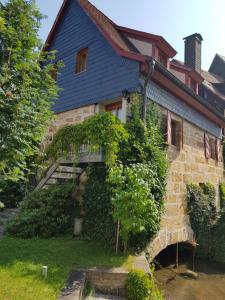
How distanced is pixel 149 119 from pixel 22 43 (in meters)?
5.54

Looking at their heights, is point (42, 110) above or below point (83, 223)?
above

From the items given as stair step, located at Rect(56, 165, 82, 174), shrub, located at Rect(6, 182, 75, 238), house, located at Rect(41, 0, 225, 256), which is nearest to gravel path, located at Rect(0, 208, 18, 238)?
shrub, located at Rect(6, 182, 75, 238)

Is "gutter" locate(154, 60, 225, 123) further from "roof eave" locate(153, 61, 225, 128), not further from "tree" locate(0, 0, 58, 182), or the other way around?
"tree" locate(0, 0, 58, 182)

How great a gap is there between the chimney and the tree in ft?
53.1

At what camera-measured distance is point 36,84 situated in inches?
→ 200

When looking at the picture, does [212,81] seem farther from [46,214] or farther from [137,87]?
[46,214]

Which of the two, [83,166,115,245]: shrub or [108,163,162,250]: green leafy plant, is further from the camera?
[83,166,115,245]: shrub

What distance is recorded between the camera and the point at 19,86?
15.0 feet

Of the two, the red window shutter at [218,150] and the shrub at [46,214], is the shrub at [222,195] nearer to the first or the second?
the red window shutter at [218,150]

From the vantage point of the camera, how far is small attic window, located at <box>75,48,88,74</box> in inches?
475

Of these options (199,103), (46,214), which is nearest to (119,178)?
(46,214)

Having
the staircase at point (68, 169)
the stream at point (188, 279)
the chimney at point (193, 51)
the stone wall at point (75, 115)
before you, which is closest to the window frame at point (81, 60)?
the stone wall at point (75, 115)

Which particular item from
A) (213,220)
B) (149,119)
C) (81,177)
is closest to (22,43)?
(81,177)

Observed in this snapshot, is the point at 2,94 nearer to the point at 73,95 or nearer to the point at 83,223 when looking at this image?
the point at 83,223
